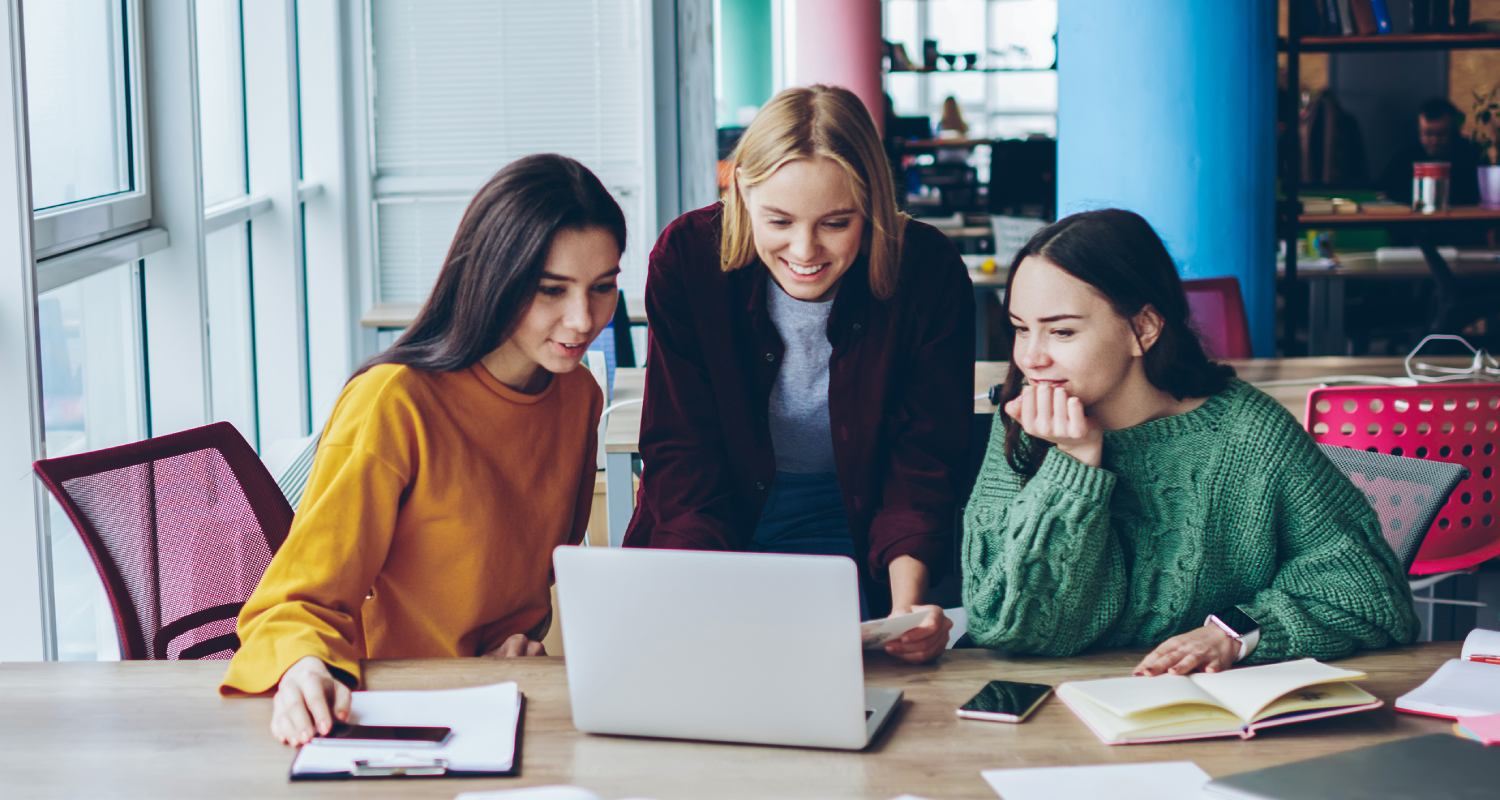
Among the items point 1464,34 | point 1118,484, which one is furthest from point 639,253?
point 1118,484

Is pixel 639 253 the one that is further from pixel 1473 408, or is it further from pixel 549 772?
pixel 549 772

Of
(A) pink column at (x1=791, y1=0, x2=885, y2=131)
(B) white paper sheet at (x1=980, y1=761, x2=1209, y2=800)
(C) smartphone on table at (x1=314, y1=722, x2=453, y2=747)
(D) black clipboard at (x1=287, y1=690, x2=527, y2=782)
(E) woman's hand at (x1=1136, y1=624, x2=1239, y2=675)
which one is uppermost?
(A) pink column at (x1=791, y1=0, x2=885, y2=131)

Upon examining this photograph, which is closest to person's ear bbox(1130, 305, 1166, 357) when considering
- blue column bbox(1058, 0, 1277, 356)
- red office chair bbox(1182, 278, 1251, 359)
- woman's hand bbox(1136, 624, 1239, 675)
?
woman's hand bbox(1136, 624, 1239, 675)

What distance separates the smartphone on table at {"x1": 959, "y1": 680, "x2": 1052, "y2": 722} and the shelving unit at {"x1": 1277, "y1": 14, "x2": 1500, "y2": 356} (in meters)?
4.06

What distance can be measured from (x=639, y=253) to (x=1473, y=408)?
151 inches

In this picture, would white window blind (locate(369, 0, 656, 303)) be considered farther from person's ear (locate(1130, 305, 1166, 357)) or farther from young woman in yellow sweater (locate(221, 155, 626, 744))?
person's ear (locate(1130, 305, 1166, 357))

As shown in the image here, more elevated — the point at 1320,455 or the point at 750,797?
the point at 1320,455

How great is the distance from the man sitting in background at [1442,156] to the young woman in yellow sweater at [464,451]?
566 cm

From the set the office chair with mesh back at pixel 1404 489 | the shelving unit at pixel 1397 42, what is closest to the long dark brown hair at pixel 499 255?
the office chair with mesh back at pixel 1404 489

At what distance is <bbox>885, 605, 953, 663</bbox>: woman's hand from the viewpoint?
1743 millimetres

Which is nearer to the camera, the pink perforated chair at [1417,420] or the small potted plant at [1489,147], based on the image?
the pink perforated chair at [1417,420]

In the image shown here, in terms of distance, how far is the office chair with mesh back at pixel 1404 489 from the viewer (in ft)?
7.49

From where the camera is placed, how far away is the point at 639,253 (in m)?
6.19

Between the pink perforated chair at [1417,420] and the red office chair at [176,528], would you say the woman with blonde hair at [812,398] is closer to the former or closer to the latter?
the red office chair at [176,528]
